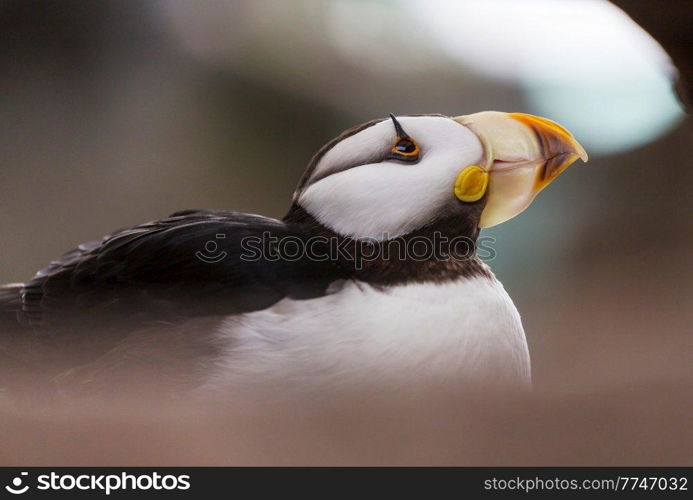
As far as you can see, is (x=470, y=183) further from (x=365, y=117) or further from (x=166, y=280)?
(x=166, y=280)

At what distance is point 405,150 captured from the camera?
663 millimetres

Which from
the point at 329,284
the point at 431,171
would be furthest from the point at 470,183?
the point at 329,284

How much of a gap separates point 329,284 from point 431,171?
5.1 inches

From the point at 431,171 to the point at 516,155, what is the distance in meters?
0.07

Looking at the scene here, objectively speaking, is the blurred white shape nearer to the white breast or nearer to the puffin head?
the puffin head

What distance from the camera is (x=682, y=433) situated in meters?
0.62


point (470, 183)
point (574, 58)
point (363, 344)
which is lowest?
point (363, 344)

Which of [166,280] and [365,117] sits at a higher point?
[365,117]

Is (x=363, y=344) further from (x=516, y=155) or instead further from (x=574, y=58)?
(x=574, y=58)

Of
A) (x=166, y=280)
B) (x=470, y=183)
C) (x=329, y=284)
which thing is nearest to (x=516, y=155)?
(x=470, y=183)

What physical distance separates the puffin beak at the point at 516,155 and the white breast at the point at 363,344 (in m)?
0.10

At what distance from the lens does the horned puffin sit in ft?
2.01

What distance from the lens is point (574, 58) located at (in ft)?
2.28

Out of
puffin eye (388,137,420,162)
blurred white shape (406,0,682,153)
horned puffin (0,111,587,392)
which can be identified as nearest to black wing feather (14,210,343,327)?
horned puffin (0,111,587,392)
